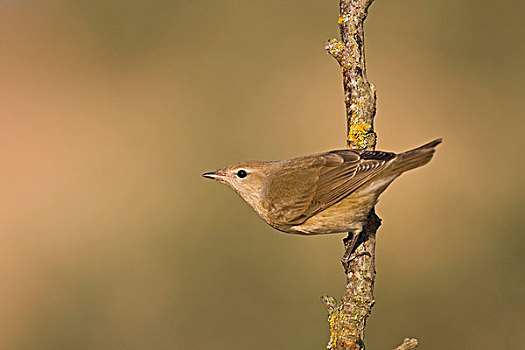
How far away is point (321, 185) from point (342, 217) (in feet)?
0.99

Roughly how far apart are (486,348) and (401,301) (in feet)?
3.40

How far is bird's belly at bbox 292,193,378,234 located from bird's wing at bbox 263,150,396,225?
38mm

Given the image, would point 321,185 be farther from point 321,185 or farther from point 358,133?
point 358,133

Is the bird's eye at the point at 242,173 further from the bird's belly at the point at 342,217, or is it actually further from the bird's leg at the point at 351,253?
the bird's leg at the point at 351,253

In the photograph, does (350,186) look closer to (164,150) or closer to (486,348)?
(486,348)

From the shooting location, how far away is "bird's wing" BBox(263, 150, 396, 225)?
373 centimetres

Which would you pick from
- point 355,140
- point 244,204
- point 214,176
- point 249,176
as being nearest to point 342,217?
point 355,140

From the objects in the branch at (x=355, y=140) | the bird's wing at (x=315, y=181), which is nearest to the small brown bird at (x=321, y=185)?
the bird's wing at (x=315, y=181)

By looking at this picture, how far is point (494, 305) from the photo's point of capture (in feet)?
23.7

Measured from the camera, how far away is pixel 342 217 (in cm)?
374

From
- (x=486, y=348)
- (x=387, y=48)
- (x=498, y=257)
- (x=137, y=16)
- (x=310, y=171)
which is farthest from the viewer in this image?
(x=137, y=16)

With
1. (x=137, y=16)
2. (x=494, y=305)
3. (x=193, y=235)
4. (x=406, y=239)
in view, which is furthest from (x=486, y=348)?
(x=137, y=16)

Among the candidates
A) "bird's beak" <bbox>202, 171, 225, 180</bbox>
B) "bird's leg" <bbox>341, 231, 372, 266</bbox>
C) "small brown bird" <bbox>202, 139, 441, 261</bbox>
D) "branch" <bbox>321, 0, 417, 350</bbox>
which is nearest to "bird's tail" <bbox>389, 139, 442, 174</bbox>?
"small brown bird" <bbox>202, 139, 441, 261</bbox>

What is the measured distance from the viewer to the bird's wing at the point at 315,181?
12.2 ft
